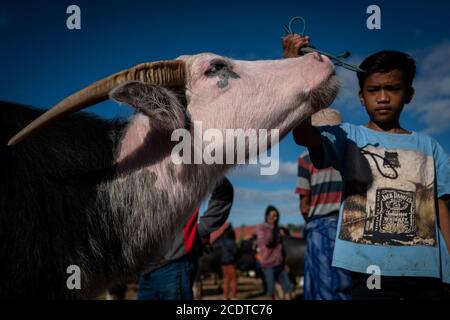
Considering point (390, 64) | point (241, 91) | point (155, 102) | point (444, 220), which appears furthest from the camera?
point (390, 64)

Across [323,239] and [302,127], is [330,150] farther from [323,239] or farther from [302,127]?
[323,239]

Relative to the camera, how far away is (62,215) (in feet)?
8.03

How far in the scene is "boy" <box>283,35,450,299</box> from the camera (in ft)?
10.1

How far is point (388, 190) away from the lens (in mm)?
3225

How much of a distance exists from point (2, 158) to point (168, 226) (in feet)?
3.82

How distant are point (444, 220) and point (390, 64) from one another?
1.42 meters

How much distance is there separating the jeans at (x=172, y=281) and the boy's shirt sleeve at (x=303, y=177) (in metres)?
1.70

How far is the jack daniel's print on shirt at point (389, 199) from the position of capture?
3.14 metres

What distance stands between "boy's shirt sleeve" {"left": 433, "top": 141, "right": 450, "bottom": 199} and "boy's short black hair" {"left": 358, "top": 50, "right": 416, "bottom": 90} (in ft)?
2.14

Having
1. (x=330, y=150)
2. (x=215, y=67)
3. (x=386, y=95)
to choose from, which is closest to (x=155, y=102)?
(x=215, y=67)

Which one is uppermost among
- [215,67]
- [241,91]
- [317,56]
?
[317,56]

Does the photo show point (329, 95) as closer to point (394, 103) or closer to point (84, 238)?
point (394, 103)

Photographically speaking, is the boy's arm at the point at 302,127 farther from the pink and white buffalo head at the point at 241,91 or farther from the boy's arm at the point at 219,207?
the boy's arm at the point at 219,207

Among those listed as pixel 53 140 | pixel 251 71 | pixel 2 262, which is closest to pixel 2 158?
→ pixel 53 140
